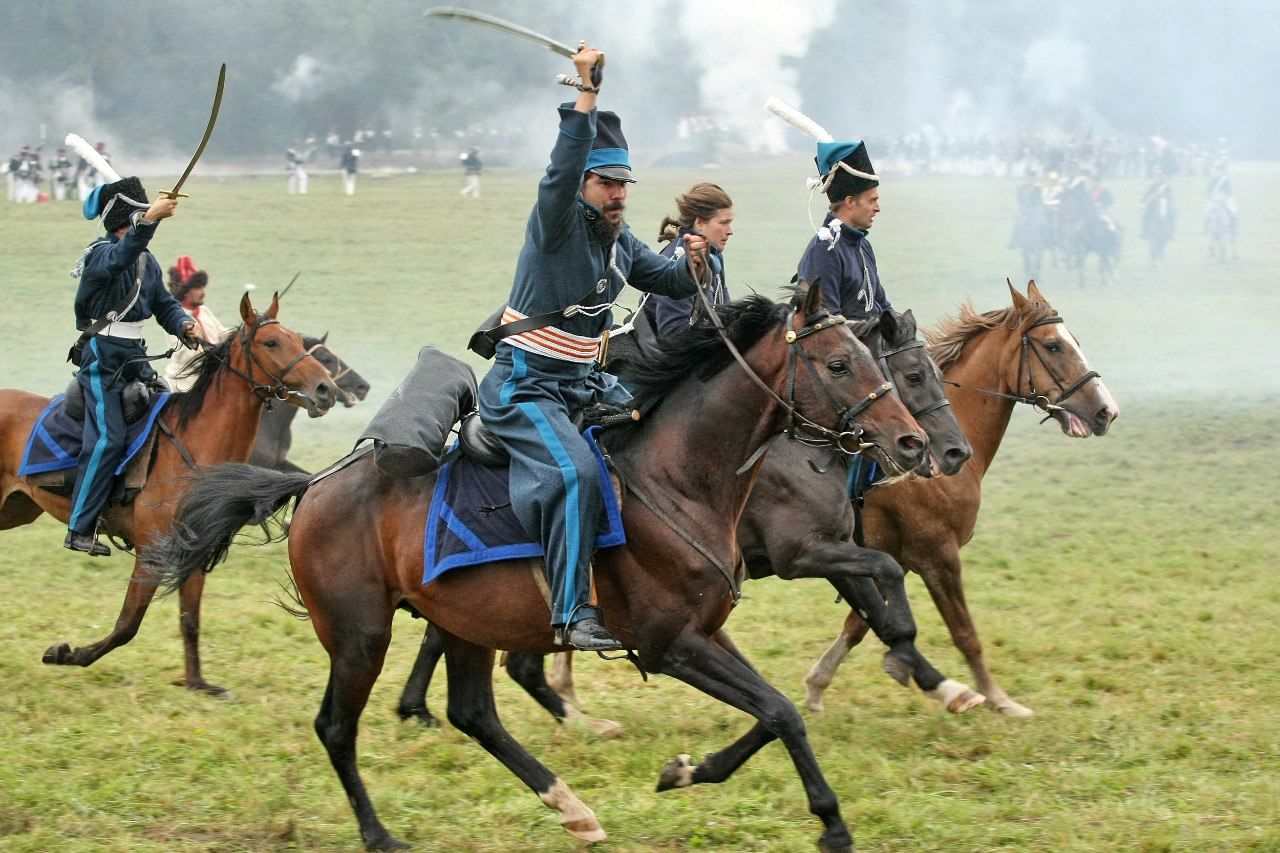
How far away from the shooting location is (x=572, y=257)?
5336 mm

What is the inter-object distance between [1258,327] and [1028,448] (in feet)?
41.0

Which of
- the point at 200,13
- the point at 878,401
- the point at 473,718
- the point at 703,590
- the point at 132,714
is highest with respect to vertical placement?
the point at 200,13

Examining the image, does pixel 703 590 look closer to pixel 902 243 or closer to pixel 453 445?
pixel 453 445

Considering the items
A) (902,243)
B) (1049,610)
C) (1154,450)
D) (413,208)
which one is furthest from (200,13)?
(1049,610)

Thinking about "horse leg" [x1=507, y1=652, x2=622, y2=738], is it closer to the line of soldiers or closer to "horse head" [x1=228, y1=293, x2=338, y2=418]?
"horse head" [x1=228, y1=293, x2=338, y2=418]

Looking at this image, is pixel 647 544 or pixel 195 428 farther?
pixel 195 428

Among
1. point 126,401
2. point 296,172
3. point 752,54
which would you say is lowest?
point 126,401

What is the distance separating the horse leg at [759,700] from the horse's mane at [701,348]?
3.14ft

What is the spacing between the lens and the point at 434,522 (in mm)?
5492

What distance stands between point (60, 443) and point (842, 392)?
520 cm

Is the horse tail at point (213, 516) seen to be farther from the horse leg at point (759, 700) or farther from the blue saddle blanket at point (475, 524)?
the horse leg at point (759, 700)

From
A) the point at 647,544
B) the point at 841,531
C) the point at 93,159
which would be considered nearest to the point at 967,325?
the point at 841,531

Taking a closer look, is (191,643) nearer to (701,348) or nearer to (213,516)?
(213,516)

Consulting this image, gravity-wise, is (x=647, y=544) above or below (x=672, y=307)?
below
